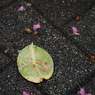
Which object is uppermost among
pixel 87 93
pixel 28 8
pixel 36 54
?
pixel 28 8

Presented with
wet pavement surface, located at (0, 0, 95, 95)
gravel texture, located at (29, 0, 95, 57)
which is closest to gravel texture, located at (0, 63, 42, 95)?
wet pavement surface, located at (0, 0, 95, 95)

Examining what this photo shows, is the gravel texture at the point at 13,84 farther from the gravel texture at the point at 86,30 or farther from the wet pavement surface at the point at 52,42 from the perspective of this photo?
the gravel texture at the point at 86,30

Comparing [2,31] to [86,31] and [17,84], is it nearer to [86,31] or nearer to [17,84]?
[17,84]

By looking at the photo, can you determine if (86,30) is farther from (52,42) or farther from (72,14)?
(52,42)

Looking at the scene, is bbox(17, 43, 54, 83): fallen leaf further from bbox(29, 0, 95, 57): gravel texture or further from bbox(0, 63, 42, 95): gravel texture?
bbox(29, 0, 95, 57): gravel texture

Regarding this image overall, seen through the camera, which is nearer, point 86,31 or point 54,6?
point 86,31

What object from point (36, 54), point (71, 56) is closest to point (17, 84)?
point (36, 54)
